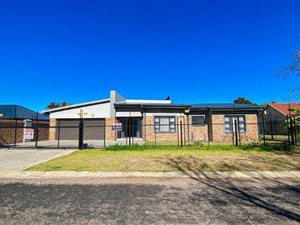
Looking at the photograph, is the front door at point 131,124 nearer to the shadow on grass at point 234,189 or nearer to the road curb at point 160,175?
the shadow on grass at point 234,189

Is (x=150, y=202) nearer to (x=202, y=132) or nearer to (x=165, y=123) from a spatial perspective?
(x=165, y=123)

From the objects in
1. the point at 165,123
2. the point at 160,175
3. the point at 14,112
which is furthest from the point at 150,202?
the point at 14,112

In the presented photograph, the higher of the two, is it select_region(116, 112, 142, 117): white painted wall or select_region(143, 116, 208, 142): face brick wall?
select_region(116, 112, 142, 117): white painted wall

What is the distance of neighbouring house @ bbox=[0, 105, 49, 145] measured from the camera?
19.5 metres

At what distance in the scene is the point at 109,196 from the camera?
5262 millimetres

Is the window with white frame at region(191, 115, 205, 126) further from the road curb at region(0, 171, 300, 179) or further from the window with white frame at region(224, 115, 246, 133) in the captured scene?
the road curb at region(0, 171, 300, 179)

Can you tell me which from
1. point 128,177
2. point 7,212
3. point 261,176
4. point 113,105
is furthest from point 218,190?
point 113,105

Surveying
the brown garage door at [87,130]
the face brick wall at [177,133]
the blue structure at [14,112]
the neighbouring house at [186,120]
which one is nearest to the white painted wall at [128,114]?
the neighbouring house at [186,120]

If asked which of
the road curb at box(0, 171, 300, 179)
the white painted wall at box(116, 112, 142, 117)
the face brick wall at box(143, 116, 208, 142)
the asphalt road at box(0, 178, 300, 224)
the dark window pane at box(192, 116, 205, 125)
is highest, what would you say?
the white painted wall at box(116, 112, 142, 117)

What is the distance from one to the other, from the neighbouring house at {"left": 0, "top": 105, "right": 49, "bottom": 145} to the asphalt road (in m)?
14.9

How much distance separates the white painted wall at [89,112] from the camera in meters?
23.4

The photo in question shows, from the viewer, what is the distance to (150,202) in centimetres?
480

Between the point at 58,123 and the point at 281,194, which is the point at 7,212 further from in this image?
the point at 58,123

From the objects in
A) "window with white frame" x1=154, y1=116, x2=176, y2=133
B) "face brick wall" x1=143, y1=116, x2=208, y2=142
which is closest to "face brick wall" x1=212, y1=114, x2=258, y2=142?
"face brick wall" x1=143, y1=116, x2=208, y2=142
